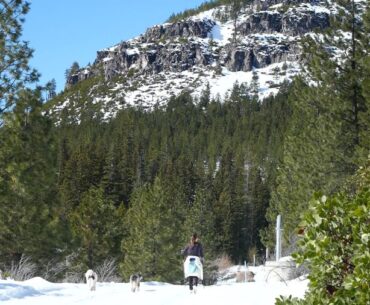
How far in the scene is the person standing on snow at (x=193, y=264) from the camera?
13664 millimetres

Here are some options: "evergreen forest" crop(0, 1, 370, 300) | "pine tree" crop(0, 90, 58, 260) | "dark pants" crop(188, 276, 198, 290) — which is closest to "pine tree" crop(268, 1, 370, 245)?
"evergreen forest" crop(0, 1, 370, 300)

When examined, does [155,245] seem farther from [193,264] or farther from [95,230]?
[193,264]

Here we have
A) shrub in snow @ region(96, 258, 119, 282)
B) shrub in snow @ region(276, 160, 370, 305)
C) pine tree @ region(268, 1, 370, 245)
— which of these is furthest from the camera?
pine tree @ region(268, 1, 370, 245)

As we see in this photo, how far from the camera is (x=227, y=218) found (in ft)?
220

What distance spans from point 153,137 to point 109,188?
136 feet

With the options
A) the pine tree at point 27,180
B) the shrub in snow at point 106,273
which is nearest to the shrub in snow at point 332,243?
the pine tree at point 27,180

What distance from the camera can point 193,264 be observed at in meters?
13.8

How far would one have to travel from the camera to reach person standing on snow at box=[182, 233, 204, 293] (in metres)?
13.7

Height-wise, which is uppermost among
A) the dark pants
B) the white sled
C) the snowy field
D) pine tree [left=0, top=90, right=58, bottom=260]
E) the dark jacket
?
pine tree [left=0, top=90, right=58, bottom=260]

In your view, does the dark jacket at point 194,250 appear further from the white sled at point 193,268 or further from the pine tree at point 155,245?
the pine tree at point 155,245

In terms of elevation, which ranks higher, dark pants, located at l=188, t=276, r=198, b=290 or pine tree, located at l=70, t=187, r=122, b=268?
pine tree, located at l=70, t=187, r=122, b=268

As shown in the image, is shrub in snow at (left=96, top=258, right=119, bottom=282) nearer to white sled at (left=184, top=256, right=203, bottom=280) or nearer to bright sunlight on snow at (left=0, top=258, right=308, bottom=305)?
white sled at (left=184, top=256, right=203, bottom=280)

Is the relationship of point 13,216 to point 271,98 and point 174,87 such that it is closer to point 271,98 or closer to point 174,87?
point 271,98

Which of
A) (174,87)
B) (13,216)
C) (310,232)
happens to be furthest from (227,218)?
(174,87)
